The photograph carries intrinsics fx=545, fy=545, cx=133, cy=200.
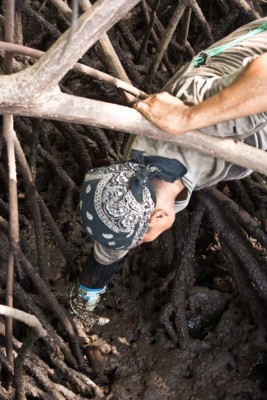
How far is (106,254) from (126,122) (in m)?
0.50

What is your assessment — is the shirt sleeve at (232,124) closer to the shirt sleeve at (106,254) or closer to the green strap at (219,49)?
the green strap at (219,49)

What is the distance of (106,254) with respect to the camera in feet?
4.54

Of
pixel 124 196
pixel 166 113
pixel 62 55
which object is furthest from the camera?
pixel 124 196

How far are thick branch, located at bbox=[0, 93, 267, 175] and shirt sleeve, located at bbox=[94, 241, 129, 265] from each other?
41 cm

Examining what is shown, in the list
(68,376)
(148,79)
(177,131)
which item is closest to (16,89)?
(177,131)

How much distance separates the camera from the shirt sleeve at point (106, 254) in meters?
1.35

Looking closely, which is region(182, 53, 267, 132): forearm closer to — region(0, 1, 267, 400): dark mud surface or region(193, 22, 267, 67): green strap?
region(193, 22, 267, 67): green strap

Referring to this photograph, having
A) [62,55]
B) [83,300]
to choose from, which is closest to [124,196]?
[62,55]

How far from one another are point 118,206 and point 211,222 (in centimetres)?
63

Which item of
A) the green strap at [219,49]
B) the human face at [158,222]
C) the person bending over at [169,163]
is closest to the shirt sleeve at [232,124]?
the person bending over at [169,163]

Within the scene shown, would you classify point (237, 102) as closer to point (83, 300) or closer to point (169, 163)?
point (169, 163)

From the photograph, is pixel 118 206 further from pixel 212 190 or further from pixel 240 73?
pixel 212 190

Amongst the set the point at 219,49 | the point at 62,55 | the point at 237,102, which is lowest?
the point at 237,102

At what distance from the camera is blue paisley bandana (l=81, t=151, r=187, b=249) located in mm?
1121
